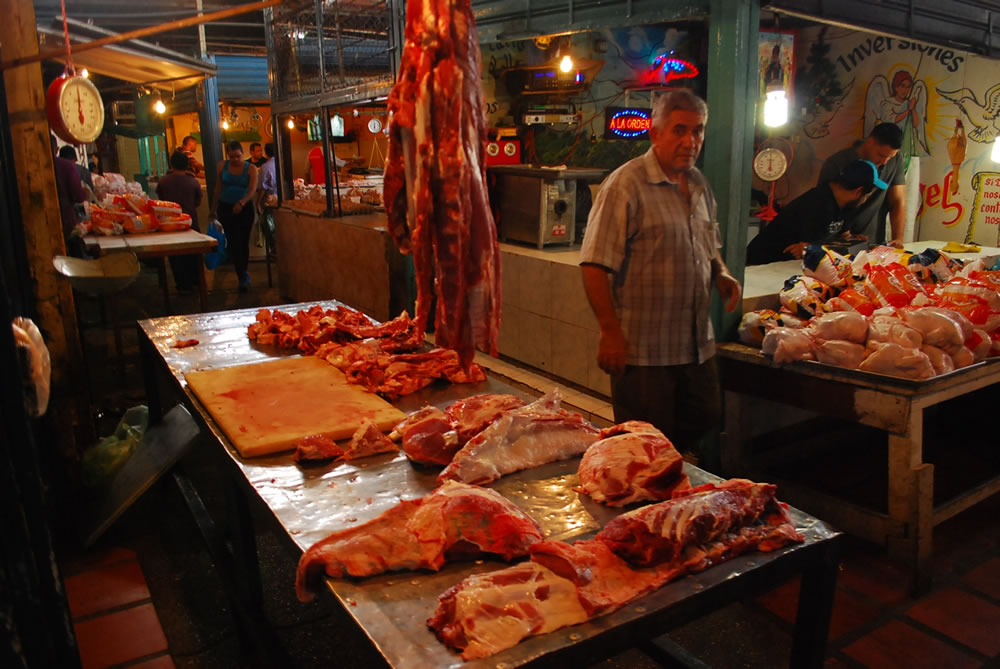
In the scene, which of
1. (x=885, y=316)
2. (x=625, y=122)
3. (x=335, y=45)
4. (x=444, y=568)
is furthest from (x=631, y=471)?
(x=625, y=122)

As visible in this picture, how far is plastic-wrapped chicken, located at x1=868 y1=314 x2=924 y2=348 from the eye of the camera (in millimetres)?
3697

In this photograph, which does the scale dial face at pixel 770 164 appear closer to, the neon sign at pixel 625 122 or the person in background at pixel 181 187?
the neon sign at pixel 625 122

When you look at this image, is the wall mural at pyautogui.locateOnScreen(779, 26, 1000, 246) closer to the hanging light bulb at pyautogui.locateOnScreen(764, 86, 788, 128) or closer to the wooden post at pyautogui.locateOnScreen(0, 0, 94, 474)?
the hanging light bulb at pyautogui.locateOnScreen(764, 86, 788, 128)

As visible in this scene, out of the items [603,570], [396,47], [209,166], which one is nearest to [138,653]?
[603,570]

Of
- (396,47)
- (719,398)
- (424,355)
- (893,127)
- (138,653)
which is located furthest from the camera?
(396,47)

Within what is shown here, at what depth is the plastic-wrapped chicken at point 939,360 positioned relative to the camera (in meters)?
3.66

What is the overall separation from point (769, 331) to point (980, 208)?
597cm

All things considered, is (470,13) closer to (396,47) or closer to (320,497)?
(320,497)

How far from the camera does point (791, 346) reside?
3910 mm

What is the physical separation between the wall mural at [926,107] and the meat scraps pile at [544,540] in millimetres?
7699

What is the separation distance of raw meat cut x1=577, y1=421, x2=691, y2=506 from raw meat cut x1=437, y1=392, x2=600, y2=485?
168mm

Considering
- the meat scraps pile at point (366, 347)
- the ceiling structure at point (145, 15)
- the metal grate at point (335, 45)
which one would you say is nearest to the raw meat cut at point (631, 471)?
the meat scraps pile at point (366, 347)

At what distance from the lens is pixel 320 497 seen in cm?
226

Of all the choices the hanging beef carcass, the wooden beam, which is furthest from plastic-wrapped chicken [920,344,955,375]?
the wooden beam
